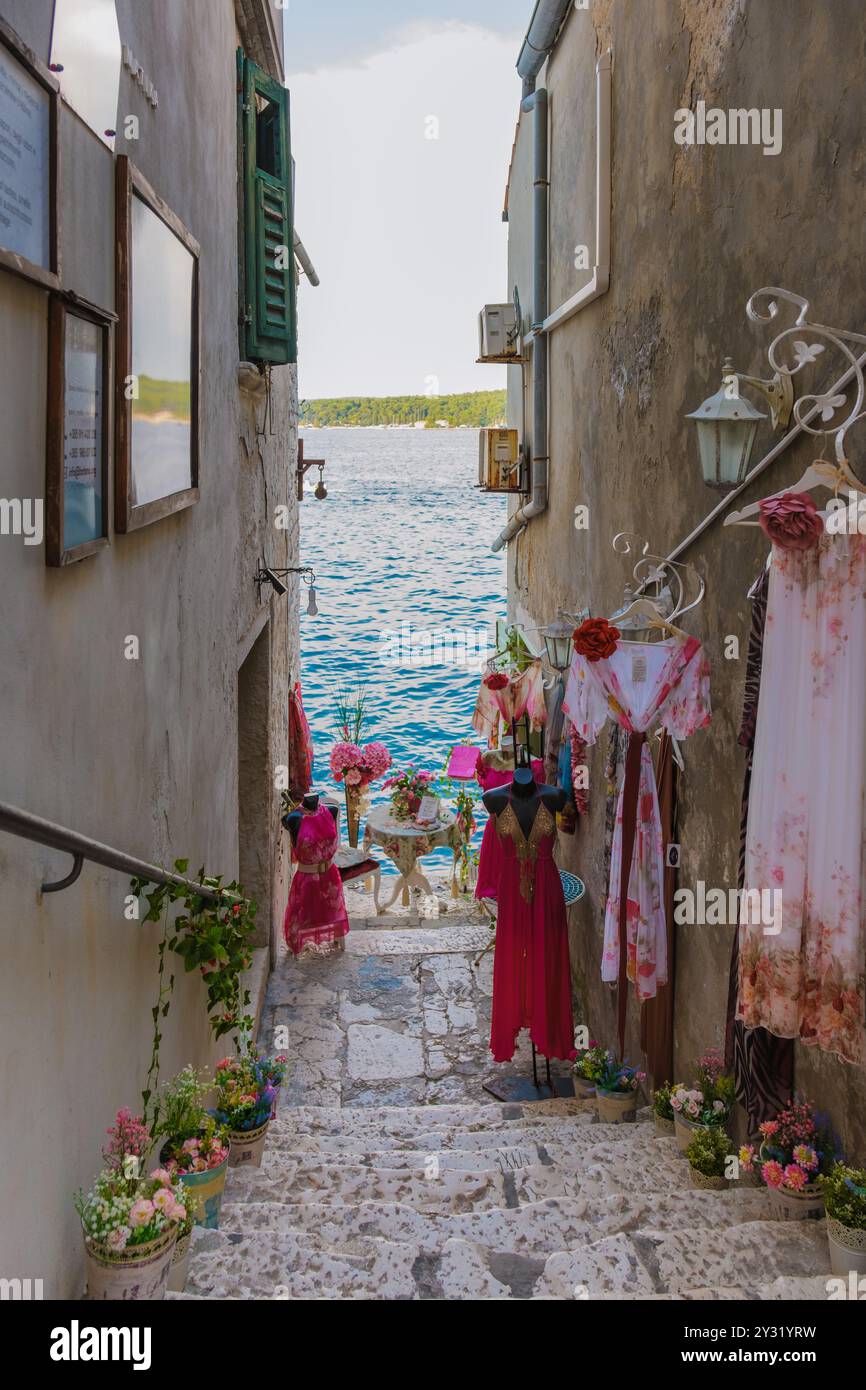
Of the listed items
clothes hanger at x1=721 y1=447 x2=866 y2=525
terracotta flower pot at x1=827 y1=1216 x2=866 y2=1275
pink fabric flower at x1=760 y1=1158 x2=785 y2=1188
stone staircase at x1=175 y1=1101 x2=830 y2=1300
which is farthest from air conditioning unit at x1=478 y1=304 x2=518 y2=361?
terracotta flower pot at x1=827 y1=1216 x2=866 y2=1275

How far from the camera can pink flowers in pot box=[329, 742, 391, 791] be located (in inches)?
492

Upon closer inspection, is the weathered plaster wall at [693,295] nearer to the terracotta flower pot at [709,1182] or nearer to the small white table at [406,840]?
the terracotta flower pot at [709,1182]

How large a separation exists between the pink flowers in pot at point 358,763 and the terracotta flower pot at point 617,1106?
6816 mm

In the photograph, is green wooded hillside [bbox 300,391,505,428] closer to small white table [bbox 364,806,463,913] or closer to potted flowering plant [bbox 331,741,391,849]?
potted flowering plant [bbox 331,741,391,849]

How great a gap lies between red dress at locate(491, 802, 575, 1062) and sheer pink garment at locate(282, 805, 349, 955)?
7.28 ft

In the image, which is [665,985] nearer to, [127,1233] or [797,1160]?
[797,1160]

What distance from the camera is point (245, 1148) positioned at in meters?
4.83

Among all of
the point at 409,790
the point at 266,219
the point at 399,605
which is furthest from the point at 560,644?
the point at 399,605

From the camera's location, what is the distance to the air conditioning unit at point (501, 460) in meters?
10.4

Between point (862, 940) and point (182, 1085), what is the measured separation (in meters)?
2.25

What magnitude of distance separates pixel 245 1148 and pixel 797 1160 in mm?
2211

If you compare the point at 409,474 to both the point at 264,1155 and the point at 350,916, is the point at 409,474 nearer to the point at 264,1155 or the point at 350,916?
the point at 350,916

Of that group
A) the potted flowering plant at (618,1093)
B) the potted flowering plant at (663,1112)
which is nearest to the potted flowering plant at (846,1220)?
the potted flowering plant at (663,1112)
